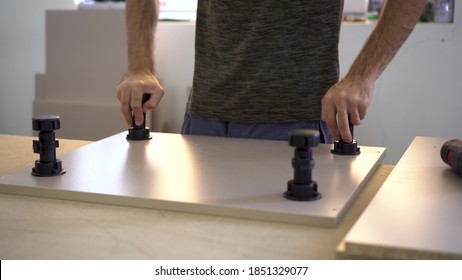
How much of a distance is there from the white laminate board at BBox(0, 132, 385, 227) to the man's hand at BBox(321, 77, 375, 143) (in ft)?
0.19

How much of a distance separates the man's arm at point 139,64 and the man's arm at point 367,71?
0.44m

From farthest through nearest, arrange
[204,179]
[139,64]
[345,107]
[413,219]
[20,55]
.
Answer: [20,55] → [139,64] → [345,107] → [204,179] → [413,219]

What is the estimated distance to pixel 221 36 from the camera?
149 cm

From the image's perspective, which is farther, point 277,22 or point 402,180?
point 277,22

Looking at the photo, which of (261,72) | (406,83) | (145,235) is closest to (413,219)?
(145,235)

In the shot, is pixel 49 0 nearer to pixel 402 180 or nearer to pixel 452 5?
pixel 452 5

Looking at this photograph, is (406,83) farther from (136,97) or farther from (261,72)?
(136,97)

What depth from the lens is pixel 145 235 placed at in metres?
0.75

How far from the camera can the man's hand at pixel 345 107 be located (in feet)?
3.68

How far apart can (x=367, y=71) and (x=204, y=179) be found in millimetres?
476

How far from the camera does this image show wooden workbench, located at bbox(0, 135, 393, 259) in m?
0.70

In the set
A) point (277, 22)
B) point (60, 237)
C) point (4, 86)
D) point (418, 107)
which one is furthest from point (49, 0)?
point (60, 237)

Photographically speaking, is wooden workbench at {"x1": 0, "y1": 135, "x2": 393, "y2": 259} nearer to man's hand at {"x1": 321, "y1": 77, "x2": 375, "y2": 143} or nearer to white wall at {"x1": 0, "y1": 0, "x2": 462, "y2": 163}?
man's hand at {"x1": 321, "y1": 77, "x2": 375, "y2": 143}

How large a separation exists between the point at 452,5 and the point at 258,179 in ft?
6.99
